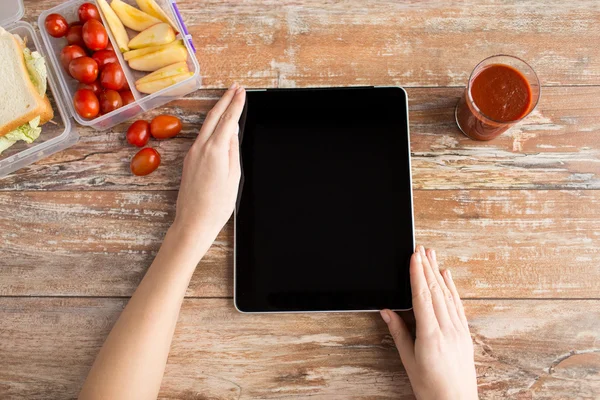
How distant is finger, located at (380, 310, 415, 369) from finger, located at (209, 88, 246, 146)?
51 centimetres

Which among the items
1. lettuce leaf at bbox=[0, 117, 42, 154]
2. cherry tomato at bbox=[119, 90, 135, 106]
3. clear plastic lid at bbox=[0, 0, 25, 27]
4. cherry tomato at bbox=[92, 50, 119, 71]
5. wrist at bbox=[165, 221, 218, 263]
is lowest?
wrist at bbox=[165, 221, 218, 263]

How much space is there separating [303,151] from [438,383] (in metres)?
0.56

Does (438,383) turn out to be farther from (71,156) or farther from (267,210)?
(71,156)

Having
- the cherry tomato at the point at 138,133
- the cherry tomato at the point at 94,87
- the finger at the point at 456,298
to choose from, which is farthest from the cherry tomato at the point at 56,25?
the finger at the point at 456,298

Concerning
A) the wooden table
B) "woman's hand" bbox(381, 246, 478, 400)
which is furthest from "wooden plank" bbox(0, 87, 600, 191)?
"woman's hand" bbox(381, 246, 478, 400)

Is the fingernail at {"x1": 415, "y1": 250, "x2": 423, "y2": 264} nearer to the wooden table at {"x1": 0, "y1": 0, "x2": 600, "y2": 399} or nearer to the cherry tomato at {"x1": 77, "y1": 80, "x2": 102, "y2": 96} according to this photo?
the wooden table at {"x1": 0, "y1": 0, "x2": 600, "y2": 399}

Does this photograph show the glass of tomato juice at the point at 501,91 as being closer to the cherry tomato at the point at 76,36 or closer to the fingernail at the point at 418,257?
the fingernail at the point at 418,257

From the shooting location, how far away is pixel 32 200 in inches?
43.7

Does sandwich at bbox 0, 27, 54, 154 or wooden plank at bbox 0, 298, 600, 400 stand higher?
sandwich at bbox 0, 27, 54, 154

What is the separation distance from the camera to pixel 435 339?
989 mm

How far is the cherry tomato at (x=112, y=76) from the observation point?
1055 mm

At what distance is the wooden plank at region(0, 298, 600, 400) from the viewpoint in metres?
1.05

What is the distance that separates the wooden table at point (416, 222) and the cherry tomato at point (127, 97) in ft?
0.24

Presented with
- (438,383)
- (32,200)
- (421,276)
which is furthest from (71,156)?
(438,383)
